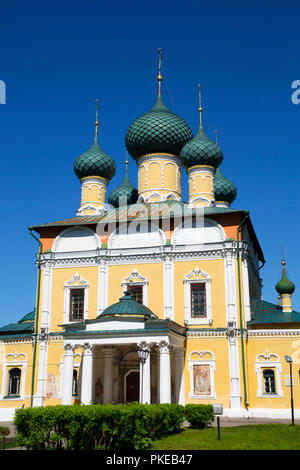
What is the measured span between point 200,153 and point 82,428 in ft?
50.9

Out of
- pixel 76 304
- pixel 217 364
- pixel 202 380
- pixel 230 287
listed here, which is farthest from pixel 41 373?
pixel 230 287

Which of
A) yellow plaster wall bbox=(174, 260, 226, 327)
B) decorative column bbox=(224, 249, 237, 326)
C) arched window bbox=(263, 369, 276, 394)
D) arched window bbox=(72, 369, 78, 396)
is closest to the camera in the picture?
arched window bbox=(263, 369, 276, 394)

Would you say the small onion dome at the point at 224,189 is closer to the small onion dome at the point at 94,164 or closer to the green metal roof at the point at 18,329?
the small onion dome at the point at 94,164

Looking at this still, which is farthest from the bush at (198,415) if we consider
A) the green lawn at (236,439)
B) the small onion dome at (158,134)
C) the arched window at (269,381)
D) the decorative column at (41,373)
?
the small onion dome at (158,134)

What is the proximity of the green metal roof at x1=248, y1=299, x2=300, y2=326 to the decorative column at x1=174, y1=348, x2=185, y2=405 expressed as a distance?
2.82 meters

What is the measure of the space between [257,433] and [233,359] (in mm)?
6497

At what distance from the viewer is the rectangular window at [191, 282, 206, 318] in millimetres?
19719

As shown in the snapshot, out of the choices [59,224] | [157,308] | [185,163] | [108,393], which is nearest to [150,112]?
[185,163]

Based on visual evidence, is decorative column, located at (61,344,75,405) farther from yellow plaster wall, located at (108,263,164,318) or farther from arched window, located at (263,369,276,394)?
arched window, located at (263,369,276,394)

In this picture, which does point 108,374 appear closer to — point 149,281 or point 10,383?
point 149,281

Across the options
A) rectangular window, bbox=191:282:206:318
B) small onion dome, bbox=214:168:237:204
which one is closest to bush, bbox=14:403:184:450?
rectangular window, bbox=191:282:206:318

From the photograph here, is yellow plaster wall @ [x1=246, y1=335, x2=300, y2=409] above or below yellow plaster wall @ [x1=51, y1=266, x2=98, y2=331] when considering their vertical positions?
below

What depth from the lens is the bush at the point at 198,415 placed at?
1416cm

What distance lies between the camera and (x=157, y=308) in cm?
2005
